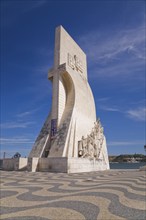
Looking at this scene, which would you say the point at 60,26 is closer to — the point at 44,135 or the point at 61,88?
the point at 61,88

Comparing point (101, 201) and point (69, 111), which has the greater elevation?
point (69, 111)

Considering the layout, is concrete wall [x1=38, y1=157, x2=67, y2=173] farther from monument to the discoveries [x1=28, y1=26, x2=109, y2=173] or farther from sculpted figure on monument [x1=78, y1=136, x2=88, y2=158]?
sculpted figure on monument [x1=78, y1=136, x2=88, y2=158]

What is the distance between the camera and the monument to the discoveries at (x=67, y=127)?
45.1 feet

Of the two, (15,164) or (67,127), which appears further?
(67,127)

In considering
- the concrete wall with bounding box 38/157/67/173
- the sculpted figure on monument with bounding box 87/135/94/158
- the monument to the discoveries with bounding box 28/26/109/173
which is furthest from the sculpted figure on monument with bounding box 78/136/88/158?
the concrete wall with bounding box 38/157/67/173

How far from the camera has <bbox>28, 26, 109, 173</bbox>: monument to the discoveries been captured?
13742mm

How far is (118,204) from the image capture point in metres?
3.10

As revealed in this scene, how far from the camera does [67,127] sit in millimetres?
16219

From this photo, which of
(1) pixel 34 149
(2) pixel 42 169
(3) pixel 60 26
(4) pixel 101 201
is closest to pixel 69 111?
(1) pixel 34 149

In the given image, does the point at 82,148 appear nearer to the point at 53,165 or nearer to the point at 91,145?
the point at 91,145

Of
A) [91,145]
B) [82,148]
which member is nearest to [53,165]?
[82,148]

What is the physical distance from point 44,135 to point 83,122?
4002 millimetres

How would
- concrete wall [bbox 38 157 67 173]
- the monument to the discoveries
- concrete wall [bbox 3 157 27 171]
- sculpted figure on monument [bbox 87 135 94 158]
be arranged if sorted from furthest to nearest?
sculpted figure on monument [bbox 87 135 94 158] → the monument to the discoveries → concrete wall [bbox 3 157 27 171] → concrete wall [bbox 38 157 67 173]

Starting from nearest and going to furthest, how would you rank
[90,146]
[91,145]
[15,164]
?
1. [15,164]
2. [90,146]
3. [91,145]
